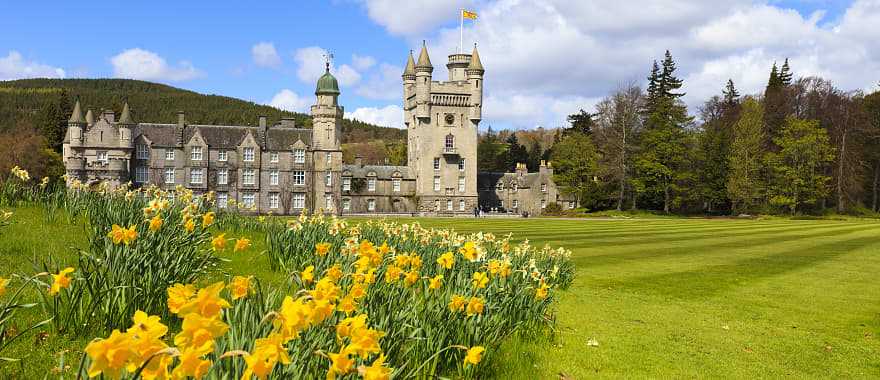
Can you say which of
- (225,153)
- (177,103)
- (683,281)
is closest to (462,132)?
(225,153)

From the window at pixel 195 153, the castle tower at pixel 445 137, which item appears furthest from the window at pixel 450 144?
the window at pixel 195 153

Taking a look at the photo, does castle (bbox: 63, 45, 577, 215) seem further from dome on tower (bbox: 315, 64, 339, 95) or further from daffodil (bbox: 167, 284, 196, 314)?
daffodil (bbox: 167, 284, 196, 314)

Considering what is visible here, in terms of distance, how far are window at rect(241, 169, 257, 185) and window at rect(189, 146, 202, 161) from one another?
433 cm

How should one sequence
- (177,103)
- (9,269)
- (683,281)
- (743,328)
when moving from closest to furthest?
(9,269)
(743,328)
(683,281)
(177,103)

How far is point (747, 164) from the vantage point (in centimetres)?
6681

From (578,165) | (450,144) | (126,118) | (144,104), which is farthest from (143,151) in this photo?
(144,104)

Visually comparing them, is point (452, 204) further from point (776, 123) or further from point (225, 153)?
point (776, 123)

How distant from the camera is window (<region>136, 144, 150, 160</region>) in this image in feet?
203

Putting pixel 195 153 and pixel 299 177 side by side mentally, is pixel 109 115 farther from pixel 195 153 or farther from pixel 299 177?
pixel 299 177

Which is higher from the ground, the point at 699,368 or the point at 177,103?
the point at 177,103

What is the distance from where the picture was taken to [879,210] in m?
72.1

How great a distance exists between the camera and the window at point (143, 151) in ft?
203

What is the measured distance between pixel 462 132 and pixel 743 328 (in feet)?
212

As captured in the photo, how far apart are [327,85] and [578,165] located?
3094 centimetres
